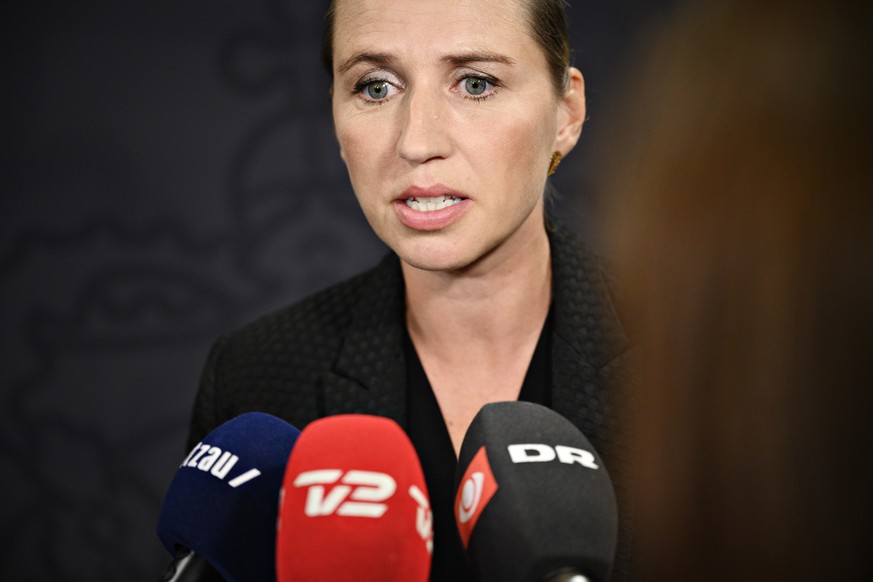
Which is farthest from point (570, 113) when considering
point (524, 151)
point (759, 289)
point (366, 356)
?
point (759, 289)

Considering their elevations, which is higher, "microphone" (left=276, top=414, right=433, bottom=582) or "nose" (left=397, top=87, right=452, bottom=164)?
"nose" (left=397, top=87, right=452, bottom=164)

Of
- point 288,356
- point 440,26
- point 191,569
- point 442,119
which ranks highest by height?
point 440,26

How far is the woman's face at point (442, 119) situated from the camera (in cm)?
103

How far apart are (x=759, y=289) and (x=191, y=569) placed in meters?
0.51

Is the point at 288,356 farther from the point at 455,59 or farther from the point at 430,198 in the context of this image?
the point at 455,59

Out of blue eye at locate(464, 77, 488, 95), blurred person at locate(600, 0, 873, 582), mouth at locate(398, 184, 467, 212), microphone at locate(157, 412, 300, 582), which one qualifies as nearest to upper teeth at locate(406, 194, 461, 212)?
mouth at locate(398, 184, 467, 212)

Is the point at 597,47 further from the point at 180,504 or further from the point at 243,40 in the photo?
the point at 180,504

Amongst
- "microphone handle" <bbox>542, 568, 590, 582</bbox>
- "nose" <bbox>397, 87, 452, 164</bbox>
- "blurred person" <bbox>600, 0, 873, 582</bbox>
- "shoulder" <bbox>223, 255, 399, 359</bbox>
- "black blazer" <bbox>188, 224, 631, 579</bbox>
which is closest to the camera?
"blurred person" <bbox>600, 0, 873, 582</bbox>

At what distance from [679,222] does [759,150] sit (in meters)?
0.05

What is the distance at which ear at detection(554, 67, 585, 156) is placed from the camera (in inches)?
47.1

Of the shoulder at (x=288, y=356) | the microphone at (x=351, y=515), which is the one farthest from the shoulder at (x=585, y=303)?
the microphone at (x=351, y=515)

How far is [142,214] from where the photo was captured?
175 centimetres

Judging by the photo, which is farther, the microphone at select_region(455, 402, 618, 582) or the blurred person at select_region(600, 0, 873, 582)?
the microphone at select_region(455, 402, 618, 582)

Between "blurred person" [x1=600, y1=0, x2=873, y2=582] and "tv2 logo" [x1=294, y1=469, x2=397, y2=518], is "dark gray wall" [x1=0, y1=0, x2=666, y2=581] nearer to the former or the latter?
"tv2 logo" [x1=294, y1=469, x2=397, y2=518]
